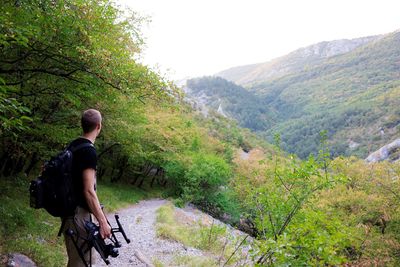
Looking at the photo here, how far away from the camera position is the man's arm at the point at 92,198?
11.1 ft

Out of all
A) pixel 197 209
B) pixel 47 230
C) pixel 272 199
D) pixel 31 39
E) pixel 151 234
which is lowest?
pixel 197 209

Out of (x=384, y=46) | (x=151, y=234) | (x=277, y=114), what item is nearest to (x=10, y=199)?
(x=151, y=234)

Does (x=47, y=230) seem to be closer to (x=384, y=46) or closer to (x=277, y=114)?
(x=277, y=114)

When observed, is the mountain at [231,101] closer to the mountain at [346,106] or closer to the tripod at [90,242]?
the mountain at [346,106]

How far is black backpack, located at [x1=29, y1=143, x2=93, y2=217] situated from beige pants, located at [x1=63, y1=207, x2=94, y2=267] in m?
0.13

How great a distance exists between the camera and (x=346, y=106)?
4988 inches

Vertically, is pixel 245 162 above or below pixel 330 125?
above

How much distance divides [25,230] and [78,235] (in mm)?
5365

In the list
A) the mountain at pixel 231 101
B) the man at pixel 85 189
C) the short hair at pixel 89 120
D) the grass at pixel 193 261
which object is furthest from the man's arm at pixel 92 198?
the mountain at pixel 231 101

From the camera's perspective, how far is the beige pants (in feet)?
11.6

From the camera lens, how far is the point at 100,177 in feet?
80.4

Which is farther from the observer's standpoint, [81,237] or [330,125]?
[330,125]

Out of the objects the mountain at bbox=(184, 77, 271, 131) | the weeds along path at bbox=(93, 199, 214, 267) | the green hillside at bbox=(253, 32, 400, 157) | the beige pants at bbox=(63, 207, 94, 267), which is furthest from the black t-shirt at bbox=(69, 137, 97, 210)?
the mountain at bbox=(184, 77, 271, 131)

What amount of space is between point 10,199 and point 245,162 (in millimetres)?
26306
